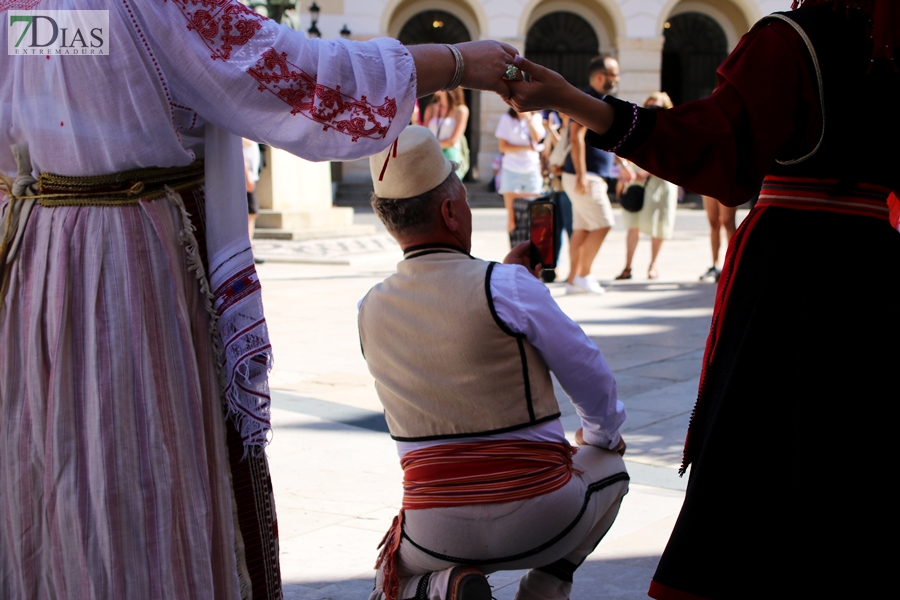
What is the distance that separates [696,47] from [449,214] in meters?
27.7

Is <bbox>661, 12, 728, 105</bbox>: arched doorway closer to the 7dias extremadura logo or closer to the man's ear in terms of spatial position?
the man's ear

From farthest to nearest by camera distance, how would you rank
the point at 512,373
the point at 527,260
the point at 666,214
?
the point at 666,214, the point at 527,260, the point at 512,373

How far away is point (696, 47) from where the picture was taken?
28.7 meters

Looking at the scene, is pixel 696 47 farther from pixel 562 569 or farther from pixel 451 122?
pixel 562 569

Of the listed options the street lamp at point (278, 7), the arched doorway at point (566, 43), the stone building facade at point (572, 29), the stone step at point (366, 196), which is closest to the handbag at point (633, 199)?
the street lamp at point (278, 7)

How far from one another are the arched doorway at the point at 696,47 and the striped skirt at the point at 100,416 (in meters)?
27.7

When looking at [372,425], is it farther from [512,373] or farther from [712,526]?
[712,526]

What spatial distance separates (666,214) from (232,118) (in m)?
8.30

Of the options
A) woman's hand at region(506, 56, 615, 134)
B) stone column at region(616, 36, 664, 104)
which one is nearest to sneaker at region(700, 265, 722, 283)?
woman's hand at region(506, 56, 615, 134)

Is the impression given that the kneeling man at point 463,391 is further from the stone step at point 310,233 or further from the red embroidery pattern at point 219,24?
the stone step at point 310,233

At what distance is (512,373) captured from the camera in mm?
2531

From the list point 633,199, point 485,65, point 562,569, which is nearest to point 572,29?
point 633,199

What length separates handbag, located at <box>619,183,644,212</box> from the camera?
9938 mm

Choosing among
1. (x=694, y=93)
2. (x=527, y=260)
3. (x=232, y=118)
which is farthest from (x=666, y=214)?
(x=694, y=93)
